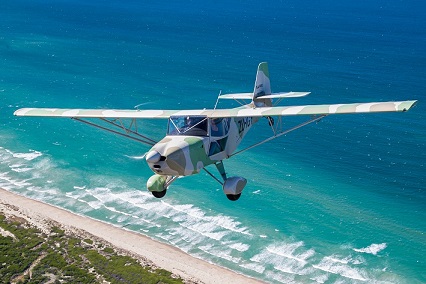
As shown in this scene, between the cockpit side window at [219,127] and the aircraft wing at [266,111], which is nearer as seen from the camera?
the aircraft wing at [266,111]

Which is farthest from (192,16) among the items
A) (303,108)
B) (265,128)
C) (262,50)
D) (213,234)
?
(303,108)

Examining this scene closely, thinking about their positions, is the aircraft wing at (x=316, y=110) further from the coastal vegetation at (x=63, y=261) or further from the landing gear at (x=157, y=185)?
the coastal vegetation at (x=63, y=261)

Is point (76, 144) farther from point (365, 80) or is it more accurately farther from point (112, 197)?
point (365, 80)

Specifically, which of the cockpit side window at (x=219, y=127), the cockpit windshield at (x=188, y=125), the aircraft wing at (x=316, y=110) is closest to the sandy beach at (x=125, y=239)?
the cockpit side window at (x=219, y=127)

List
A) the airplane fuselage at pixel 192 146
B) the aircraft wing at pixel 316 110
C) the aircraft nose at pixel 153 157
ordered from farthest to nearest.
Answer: the aircraft wing at pixel 316 110 < the airplane fuselage at pixel 192 146 < the aircraft nose at pixel 153 157

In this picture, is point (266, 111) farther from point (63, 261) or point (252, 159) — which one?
point (252, 159)

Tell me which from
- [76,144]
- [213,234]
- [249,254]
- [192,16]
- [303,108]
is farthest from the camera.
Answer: [192,16]

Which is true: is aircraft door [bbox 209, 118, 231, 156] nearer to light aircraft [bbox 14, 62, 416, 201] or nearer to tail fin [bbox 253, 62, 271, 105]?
light aircraft [bbox 14, 62, 416, 201]
